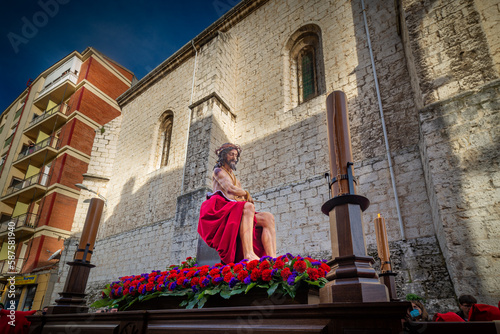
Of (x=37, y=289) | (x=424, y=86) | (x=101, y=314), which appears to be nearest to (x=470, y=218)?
(x=424, y=86)

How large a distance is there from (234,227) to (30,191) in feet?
55.9

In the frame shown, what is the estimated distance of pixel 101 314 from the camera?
2.29 metres

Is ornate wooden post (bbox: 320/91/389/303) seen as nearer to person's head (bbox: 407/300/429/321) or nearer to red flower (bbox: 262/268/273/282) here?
red flower (bbox: 262/268/273/282)

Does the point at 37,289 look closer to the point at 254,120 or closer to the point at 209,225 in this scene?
the point at 254,120

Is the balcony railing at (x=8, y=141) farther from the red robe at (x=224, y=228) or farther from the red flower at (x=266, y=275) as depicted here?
the red flower at (x=266, y=275)

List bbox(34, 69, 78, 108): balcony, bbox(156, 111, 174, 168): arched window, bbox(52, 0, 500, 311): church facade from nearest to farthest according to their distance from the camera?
bbox(52, 0, 500, 311): church facade
bbox(156, 111, 174, 168): arched window
bbox(34, 69, 78, 108): balcony

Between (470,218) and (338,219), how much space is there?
→ 3.27 m

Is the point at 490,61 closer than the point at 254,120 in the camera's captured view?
Yes

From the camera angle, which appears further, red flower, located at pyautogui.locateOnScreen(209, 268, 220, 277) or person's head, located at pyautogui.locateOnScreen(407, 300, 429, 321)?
person's head, located at pyautogui.locateOnScreen(407, 300, 429, 321)

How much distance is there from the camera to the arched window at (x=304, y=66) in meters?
8.66

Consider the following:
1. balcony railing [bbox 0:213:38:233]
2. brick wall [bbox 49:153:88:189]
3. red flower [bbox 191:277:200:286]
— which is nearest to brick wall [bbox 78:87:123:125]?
brick wall [bbox 49:153:88:189]

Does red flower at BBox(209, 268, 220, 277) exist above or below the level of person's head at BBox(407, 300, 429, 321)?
above

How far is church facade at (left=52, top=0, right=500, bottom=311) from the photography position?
4.34 m

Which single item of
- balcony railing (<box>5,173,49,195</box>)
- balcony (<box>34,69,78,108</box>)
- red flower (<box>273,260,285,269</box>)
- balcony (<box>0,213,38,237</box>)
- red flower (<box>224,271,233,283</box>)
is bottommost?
red flower (<box>224,271,233,283</box>)
